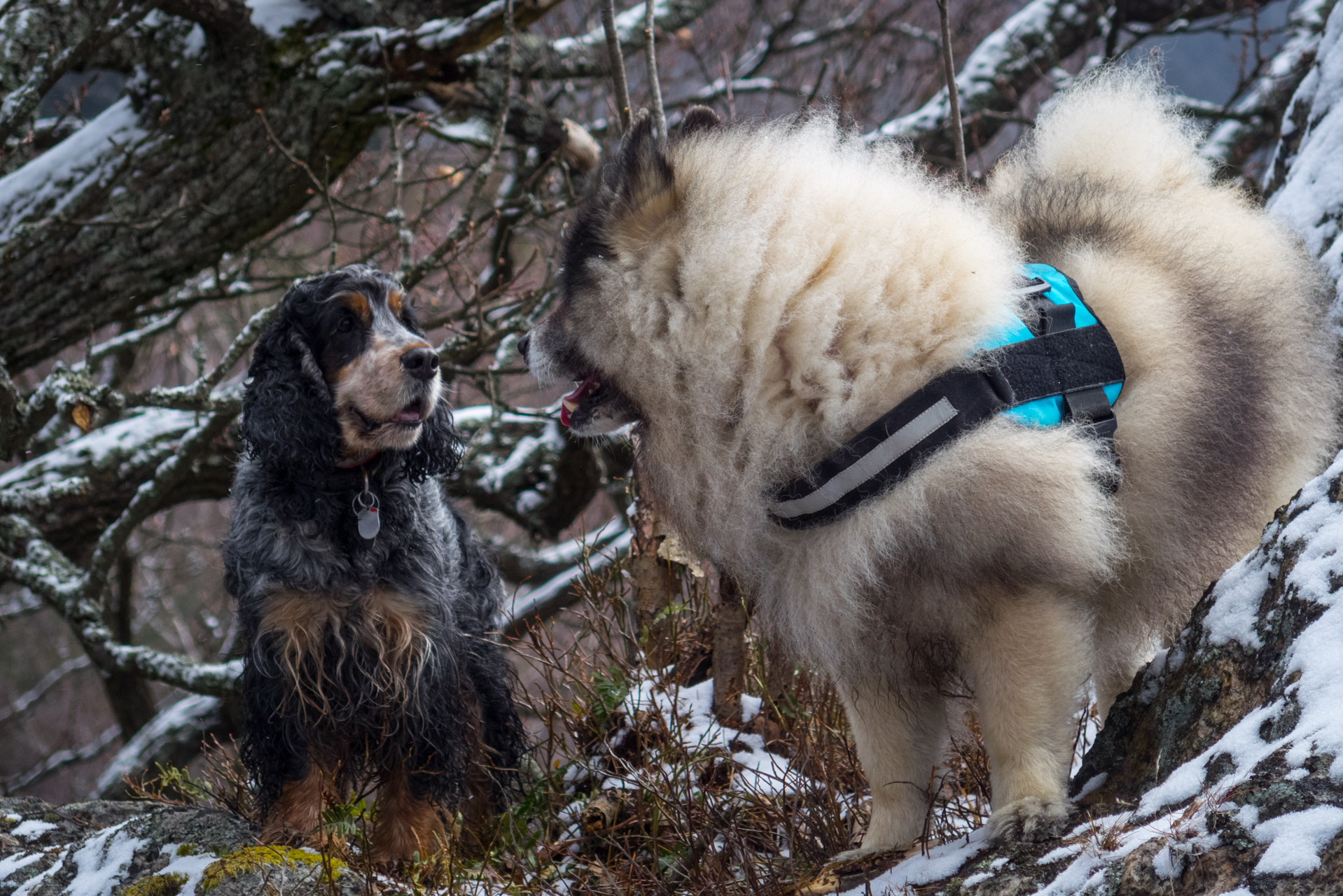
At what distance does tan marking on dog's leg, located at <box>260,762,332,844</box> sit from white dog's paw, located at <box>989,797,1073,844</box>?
206 cm

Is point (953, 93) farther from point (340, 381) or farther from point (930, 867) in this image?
point (930, 867)

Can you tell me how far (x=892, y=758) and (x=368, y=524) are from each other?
1.77 meters

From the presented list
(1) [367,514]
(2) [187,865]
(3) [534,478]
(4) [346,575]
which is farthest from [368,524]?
(3) [534,478]

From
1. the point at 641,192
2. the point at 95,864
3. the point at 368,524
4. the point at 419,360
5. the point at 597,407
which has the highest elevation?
the point at 641,192

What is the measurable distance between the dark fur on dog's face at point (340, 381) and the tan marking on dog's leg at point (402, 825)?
3.61 ft

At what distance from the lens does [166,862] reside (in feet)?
9.13

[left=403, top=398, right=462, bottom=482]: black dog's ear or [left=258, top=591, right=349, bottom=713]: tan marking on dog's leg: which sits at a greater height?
[left=403, top=398, right=462, bottom=482]: black dog's ear

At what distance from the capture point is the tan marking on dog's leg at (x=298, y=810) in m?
3.15

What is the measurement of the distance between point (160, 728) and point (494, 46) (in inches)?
198

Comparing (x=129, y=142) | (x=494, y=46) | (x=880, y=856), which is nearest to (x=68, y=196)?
(x=129, y=142)

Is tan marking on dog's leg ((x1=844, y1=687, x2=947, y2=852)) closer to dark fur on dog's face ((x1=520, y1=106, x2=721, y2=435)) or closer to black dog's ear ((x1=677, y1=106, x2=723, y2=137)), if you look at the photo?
dark fur on dog's face ((x1=520, y1=106, x2=721, y2=435))

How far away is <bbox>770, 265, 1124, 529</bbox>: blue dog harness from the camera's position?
214 cm

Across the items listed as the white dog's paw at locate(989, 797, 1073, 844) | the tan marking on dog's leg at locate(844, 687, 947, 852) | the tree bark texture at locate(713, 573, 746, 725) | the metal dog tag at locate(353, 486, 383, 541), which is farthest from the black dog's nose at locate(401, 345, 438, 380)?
the white dog's paw at locate(989, 797, 1073, 844)

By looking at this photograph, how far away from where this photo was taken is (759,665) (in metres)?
3.58
